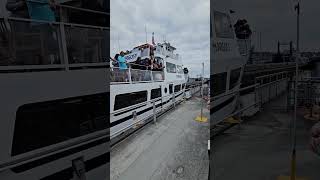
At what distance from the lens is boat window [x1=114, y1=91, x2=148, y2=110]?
14.8ft

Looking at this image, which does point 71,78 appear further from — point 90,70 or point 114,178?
point 114,178

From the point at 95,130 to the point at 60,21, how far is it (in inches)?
25.0

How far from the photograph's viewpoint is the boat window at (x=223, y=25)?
161 cm

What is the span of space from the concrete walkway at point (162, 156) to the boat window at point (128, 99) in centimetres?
91

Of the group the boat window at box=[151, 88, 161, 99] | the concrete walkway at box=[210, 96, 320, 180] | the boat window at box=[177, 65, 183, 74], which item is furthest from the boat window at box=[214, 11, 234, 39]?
the boat window at box=[177, 65, 183, 74]

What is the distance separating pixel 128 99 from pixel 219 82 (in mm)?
3326

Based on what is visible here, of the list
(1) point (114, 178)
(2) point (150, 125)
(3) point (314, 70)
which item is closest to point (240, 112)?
(3) point (314, 70)

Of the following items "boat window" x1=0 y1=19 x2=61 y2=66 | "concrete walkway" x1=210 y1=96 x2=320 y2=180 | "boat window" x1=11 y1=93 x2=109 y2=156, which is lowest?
"concrete walkway" x1=210 y1=96 x2=320 y2=180

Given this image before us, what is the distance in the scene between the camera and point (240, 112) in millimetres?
1715

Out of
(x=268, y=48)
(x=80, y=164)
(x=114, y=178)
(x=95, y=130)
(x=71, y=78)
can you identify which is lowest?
(x=114, y=178)

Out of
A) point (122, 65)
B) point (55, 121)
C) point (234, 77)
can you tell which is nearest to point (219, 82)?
point (234, 77)

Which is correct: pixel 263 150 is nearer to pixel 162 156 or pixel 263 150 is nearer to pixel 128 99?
pixel 162 156

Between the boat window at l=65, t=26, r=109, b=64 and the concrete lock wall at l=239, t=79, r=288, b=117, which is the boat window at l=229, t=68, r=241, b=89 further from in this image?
the boat window at l=65, t=26, r=109, b=64

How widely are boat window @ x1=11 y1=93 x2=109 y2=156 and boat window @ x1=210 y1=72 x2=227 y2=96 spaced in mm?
648
